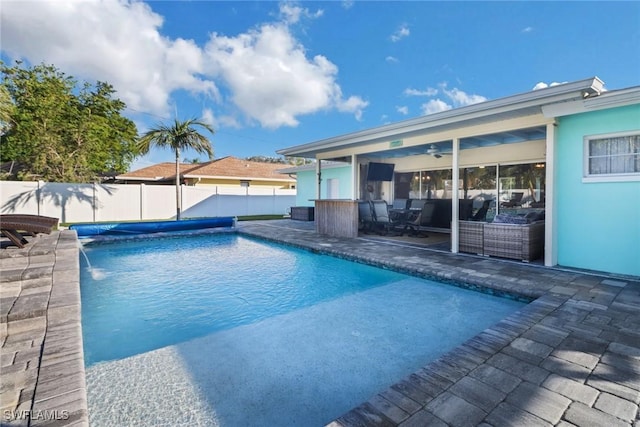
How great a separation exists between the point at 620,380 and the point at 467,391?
1.18m

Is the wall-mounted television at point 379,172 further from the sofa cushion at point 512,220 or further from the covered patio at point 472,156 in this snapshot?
the sofa cushion at point 512,220

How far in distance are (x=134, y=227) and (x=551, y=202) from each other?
473 inches

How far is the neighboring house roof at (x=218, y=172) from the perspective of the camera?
20984 millimetres

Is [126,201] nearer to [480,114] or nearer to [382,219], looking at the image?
[382,219]

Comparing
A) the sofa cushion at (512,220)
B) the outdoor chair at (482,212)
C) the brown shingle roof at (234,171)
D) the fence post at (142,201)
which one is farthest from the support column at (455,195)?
the fence post at (142,201)

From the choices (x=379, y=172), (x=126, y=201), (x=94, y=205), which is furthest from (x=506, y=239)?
(x=94, y=205)

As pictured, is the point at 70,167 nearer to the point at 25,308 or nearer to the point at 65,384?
the point at 25,308

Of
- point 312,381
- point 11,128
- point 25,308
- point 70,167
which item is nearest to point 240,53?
point 70,167

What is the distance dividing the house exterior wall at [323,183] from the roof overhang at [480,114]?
17.7ft

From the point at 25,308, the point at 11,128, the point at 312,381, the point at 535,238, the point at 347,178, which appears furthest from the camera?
the point at 11,128

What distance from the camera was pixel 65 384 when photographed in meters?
2.00

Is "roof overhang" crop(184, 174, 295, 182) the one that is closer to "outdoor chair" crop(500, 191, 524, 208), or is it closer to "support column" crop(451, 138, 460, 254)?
"outdoor chair" crop(500, 191, 524, 208)

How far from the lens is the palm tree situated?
13477 mm

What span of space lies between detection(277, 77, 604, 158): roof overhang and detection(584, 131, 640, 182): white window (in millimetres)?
835
